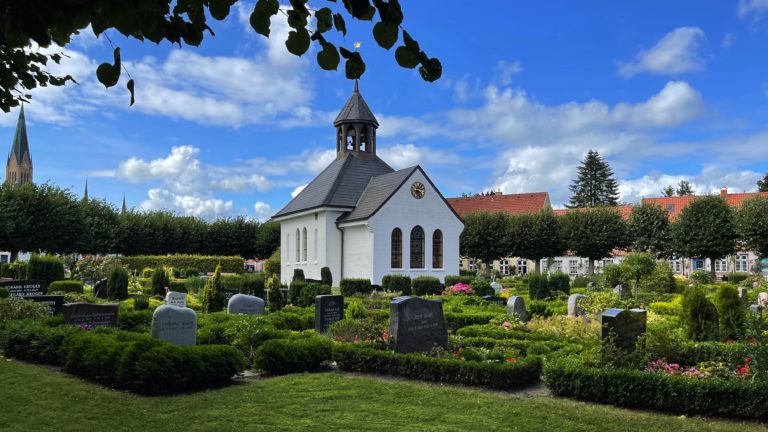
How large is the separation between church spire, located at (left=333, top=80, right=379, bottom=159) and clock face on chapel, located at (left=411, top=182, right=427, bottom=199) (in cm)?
656

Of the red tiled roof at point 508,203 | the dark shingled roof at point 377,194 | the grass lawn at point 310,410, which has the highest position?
the red tiled roof at point 508,203

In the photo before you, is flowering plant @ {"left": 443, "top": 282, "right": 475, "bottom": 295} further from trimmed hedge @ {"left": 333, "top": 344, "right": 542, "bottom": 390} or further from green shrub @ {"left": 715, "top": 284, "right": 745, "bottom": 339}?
trimmed hedge @ {"left": 333, "top": 344, "right": 542, "bottom": 390}

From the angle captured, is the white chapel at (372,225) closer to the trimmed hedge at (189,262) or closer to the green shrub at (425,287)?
the green shrub at (425,287)

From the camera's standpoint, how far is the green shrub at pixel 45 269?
81.4 ft

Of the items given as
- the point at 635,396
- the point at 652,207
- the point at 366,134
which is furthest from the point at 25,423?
the point at 652,207

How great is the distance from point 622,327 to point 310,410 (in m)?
5.17

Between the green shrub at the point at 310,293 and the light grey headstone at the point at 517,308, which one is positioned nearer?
the light grey headstone at the point at 517,308

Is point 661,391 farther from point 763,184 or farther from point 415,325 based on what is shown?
point 763,184

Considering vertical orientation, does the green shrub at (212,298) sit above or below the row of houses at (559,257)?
below

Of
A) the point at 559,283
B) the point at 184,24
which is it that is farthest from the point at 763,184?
the point at 184,24

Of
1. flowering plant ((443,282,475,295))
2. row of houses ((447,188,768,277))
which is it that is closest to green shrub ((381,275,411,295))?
flowering plant ((443,282,475,295))

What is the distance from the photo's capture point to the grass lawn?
7191 mm

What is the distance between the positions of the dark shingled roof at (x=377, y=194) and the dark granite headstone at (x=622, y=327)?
71.4ft

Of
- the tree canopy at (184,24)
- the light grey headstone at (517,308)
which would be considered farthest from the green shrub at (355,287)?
the tree canopy at (184,24)
